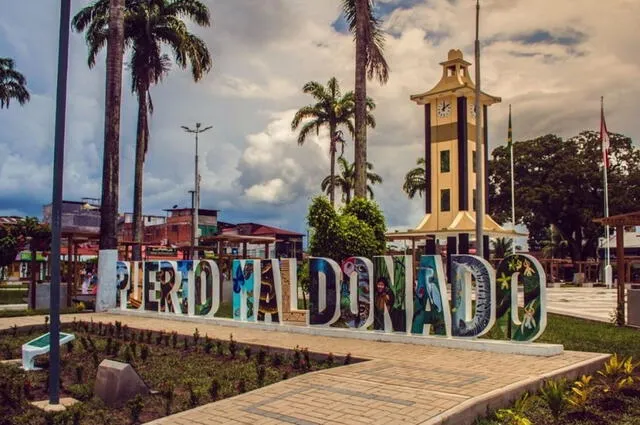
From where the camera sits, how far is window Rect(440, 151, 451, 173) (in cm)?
3478

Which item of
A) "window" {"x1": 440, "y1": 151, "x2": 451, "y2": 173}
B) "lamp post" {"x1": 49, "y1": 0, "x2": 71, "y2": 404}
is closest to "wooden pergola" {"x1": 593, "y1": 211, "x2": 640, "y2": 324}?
"lamp post" {"x1": 49, "y1": 0, "x2": 71, "y2": 404}

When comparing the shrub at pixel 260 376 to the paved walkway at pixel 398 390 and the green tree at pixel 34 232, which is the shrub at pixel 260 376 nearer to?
the paved walkway at pixel 398 390

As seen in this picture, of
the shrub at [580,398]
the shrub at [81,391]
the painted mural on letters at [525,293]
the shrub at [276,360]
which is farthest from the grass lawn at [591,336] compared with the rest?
the shrub at [81,391]

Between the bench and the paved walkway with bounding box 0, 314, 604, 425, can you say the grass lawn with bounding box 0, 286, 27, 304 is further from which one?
the paved walkway with bounding box 0, 314, 604, 425

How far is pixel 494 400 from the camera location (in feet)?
21.4

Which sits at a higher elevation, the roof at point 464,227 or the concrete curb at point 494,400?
the roof at point 464,227

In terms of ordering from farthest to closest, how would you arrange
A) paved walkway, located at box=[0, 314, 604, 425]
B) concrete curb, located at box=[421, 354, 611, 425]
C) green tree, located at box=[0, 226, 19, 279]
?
green tree, located at box=[0, 226, 19, 279]
paved walkway, located at box=[0, 314, 604, 425]
concrete curb, located at box=[421, 354, 611, 425]

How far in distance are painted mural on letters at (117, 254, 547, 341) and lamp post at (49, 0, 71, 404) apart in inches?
233

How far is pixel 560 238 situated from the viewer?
5494 cm

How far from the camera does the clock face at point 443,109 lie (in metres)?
34.7

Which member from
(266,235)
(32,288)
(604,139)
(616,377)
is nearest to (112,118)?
(32,288)

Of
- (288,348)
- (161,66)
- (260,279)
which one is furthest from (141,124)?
(288,348)

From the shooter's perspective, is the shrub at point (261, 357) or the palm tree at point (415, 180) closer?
the shrub at point (261, 357)

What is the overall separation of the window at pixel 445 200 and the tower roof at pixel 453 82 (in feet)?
16.8
